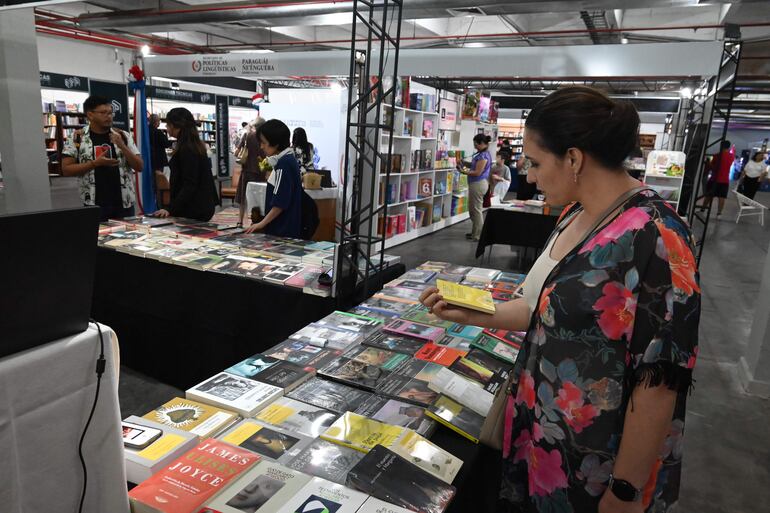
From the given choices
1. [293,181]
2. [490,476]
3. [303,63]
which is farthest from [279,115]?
[490,476]

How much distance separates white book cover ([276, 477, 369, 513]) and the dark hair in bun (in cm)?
92

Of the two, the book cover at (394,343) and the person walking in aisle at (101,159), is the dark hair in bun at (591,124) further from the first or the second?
the person walking in aisle at (101,159)

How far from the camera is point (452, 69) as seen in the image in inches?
208

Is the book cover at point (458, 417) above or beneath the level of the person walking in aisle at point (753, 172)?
beneath

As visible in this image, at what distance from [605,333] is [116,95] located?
12.2m

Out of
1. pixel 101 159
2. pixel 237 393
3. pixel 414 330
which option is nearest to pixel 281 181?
pixel 101 159

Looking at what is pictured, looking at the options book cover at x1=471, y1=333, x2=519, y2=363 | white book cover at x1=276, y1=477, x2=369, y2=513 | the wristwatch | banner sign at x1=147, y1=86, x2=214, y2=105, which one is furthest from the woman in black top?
banner sign at x1=147, y1=86, x2=214, y2=105

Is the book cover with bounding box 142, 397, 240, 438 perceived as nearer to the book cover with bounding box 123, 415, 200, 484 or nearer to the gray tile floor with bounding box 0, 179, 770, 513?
the book cover with bounding box 123, 415, 200, 484

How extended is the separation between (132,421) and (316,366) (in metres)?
0.66

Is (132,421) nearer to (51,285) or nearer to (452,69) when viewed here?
(51,285)

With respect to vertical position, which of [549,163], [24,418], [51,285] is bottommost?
[24,418]

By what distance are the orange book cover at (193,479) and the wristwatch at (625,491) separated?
0.84 meters

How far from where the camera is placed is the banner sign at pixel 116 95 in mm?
10461

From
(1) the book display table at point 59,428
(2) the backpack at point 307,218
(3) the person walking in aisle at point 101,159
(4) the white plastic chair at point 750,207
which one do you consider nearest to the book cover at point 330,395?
(1) the book display table at point 59,428
